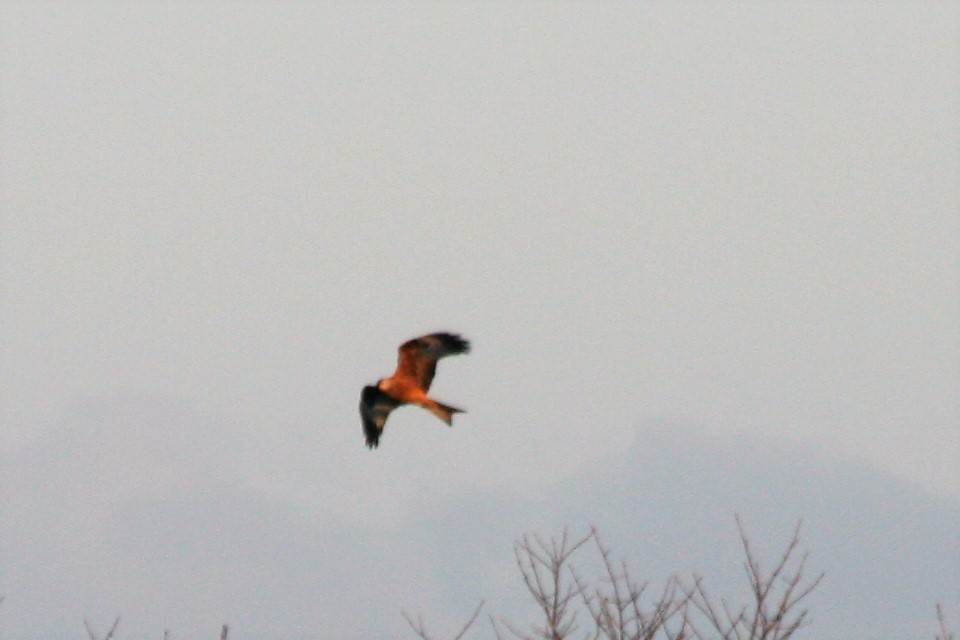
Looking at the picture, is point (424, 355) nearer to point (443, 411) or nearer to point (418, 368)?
point (418, 368)

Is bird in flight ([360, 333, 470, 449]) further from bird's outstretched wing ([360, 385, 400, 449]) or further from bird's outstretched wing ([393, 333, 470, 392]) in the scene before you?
bird's outstretched wing ([360, 385, 400, 449])

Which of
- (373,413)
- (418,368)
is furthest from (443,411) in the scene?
(373,413)

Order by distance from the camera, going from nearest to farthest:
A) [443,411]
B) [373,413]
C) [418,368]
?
[443,411]
[418,368]
[373,413]

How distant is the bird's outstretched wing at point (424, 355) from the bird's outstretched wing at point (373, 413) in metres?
0.54

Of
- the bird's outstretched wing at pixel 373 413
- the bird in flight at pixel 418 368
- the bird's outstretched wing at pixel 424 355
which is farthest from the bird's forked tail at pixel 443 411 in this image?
the bird's outstretched wing at pixel 373 413

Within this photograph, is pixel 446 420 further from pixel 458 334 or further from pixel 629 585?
pixel 629 585

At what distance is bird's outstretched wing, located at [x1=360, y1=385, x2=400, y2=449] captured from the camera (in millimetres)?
13820

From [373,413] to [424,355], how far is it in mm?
1224

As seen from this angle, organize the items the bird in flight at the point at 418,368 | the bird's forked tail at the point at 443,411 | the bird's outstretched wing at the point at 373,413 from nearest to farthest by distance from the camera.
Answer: the bird's forked tail at the point at 443,411
the bird in flight at the point at 418,368
the bird's outstretched wing at the point at 373,413

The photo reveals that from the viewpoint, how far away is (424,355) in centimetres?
1335

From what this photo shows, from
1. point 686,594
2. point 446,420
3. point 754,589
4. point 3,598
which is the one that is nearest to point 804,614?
point 754,589

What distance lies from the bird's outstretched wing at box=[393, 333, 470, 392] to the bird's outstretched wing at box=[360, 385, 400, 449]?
542mm

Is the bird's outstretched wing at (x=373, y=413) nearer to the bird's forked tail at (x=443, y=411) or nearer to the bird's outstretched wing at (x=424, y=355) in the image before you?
the bird's outstretched wing at (x=424, y=355)

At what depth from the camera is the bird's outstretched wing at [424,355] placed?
1329 cm
